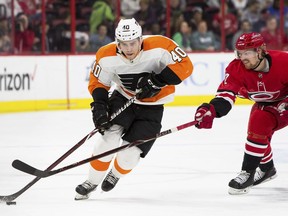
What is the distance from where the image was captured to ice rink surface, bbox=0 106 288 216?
4.05m

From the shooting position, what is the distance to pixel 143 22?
391 inches

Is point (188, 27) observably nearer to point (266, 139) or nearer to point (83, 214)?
point (266, 139)

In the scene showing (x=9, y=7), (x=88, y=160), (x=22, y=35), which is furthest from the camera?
(x=22, y=35)

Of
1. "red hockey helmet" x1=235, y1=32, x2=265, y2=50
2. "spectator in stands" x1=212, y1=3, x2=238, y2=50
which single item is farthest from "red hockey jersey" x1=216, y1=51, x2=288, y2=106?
"spectator in stands" x1=212, y1=3, x2=238, y2=50

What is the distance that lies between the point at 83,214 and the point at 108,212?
0.41 ft

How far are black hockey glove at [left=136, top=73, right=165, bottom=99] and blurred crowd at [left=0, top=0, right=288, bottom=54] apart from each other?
16.6 feet

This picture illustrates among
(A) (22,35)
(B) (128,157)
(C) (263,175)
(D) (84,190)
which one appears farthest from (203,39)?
(D) (84,190)

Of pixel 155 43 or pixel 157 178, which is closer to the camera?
pixel 155 43

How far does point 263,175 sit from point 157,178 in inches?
27.2

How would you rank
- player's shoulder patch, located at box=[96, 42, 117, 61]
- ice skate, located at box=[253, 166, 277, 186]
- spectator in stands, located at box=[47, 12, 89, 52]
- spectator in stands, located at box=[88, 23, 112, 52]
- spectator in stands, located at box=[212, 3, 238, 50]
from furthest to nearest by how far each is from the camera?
1. spectator in stands, located at box=[212, 3, 238, 50]
2. spectator in stands, located at box=[88, 23, 112, 52]
3. spectator in stands, located at box=[47, 12, 89, 52]
4. ice skate, located at box=[253, 166, 277, 186]
5. player's shoulder patch, located at box=[96, 42, 117, 61]

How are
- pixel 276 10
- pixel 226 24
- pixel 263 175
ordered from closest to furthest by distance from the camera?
pixel 263 175
pixel 226 24
pixel 276 10

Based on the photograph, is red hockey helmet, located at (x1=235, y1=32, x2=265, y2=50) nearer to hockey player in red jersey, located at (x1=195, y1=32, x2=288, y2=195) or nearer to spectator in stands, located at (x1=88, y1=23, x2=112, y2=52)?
hockey player in red jersey, located at (x1=195, y1=32, x2=288, y2=195)

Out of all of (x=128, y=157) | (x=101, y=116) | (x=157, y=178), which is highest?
(x=101, y=116)

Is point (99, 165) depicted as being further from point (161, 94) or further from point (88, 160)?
point (161, 94)
